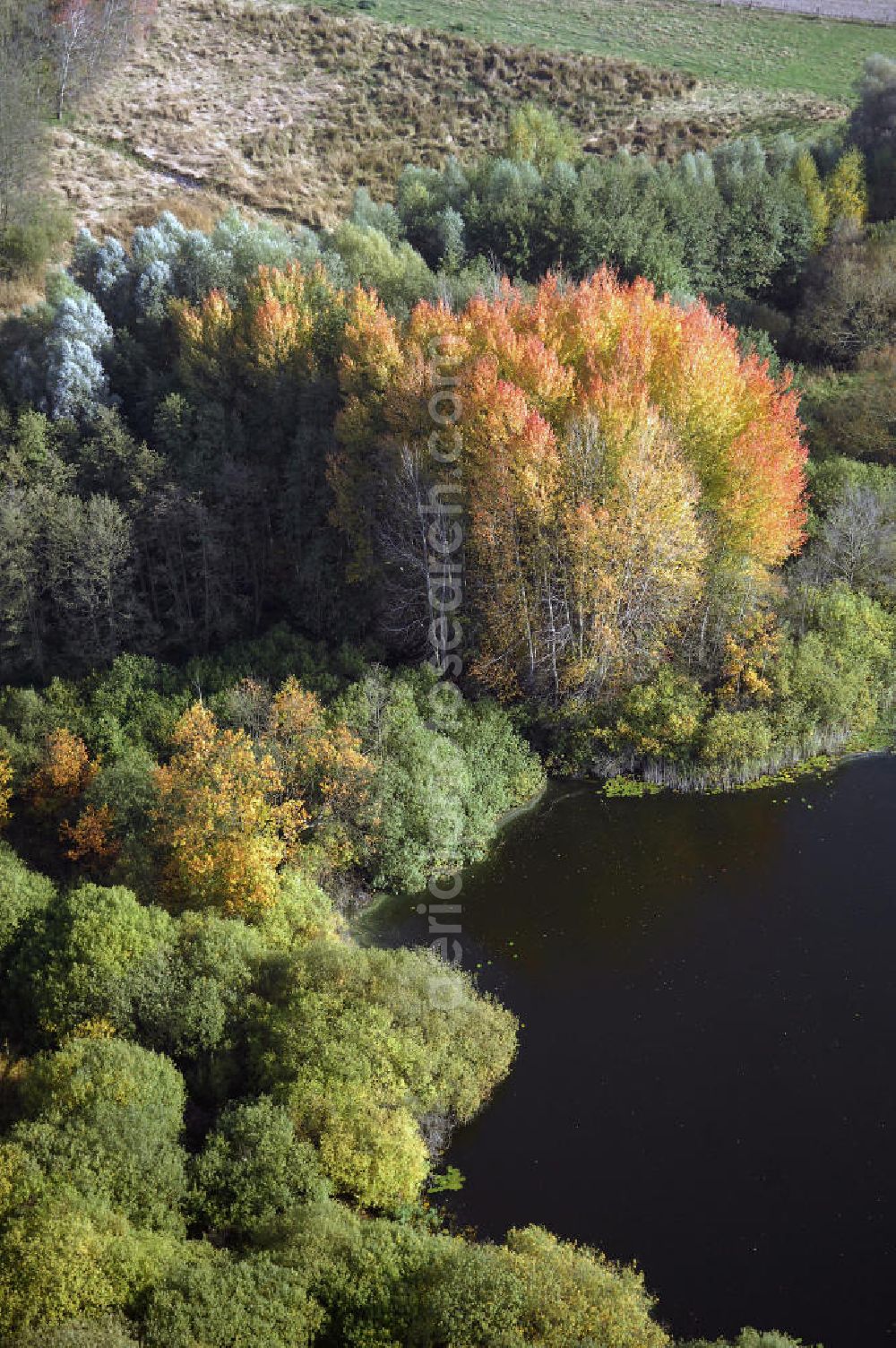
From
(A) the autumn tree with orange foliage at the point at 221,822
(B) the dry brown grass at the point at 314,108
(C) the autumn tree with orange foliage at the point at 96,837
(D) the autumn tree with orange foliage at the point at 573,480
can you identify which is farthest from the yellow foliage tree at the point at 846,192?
(C) the autumn tree with orange foliage at the point at 96,837

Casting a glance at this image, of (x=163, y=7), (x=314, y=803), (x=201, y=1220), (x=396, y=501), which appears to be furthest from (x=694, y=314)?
(x=163, y=7)

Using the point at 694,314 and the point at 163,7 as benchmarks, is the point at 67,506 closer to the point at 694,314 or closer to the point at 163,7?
the point at 694,314

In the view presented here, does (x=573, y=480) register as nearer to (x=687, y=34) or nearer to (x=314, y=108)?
(x=314, y=108)

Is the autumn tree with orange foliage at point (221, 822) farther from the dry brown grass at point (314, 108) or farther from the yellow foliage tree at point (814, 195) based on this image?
the yellow foliage tree at point (814, 195)

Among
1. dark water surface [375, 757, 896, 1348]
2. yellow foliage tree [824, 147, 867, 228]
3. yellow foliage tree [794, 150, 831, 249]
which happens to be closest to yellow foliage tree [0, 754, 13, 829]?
dark water surface [375, 757, 896, 1348]

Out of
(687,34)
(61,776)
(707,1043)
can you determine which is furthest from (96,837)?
(687,34)

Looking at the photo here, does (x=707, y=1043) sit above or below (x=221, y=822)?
below

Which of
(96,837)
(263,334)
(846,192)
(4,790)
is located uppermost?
(846,192)
